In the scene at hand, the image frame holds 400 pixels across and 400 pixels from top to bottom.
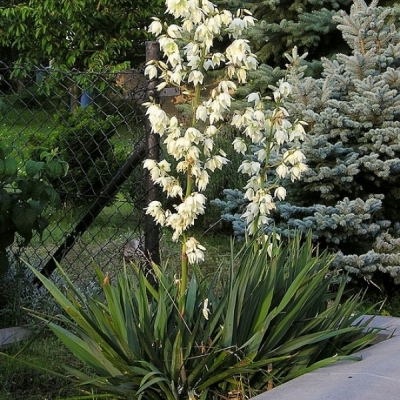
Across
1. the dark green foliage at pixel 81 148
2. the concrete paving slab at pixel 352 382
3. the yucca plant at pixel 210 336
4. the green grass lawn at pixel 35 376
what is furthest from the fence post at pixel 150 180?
the dark green foliage at pixel 81 148

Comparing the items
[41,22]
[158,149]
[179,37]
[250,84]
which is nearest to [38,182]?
[158,149]

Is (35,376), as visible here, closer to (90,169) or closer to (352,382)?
(352,382)

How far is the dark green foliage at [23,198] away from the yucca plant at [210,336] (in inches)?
39.6

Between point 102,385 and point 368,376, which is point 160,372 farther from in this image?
point 368,376

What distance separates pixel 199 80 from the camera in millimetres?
3238

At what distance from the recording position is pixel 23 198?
4.29 m

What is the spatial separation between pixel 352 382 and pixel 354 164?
10.5ft

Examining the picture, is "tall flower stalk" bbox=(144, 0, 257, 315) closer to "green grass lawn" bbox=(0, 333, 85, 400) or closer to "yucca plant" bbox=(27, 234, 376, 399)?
"yucca plant" bbox=(27, 234, 376, 399)

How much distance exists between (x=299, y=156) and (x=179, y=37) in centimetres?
82

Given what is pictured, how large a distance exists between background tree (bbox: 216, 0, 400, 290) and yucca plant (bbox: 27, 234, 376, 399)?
218cm

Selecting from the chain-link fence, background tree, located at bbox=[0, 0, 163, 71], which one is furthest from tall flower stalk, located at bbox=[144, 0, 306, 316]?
background tree, located at bbox=[0, 0, 163, 71]

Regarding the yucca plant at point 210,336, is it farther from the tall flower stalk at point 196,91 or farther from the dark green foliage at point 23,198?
the dark green foliage at point 23,198

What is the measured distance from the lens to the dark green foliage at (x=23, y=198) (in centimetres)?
421

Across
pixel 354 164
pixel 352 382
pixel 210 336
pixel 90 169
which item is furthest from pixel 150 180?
pixel 90 169
